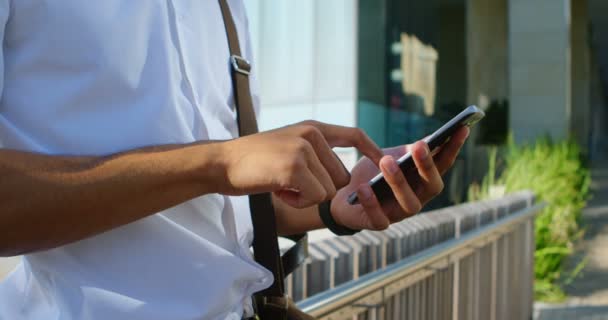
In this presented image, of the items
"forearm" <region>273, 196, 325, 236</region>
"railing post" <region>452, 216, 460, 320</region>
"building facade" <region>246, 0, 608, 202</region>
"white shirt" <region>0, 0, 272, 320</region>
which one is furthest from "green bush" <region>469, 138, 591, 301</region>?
"white shirt" <region>0, 0, 272, 320</region>

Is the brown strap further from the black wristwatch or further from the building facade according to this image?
the building facade

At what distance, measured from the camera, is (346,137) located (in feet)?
2.85

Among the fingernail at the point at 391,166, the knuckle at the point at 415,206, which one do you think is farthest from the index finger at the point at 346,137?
the knuckle at the point at 415,206

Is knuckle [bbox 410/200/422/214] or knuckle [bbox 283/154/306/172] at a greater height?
knuckle [bbox 283/154/306/172]

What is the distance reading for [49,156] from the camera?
0.71 m

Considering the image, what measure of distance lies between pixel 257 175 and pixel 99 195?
0.18 meters

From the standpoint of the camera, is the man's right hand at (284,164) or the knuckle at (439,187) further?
the knuckle at (439,187)

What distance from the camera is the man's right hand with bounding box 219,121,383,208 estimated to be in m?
0.70

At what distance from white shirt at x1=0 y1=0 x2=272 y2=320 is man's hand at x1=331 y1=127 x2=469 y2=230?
24cm

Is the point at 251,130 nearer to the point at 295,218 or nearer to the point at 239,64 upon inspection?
the point at 239,64

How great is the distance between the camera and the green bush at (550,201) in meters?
6.43

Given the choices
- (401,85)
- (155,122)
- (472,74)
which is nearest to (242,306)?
→ (155,122)

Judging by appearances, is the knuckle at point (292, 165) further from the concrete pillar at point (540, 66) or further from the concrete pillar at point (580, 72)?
the concrete pillar at point (580, 72)

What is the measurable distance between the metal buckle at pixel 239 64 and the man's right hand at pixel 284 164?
340mm
